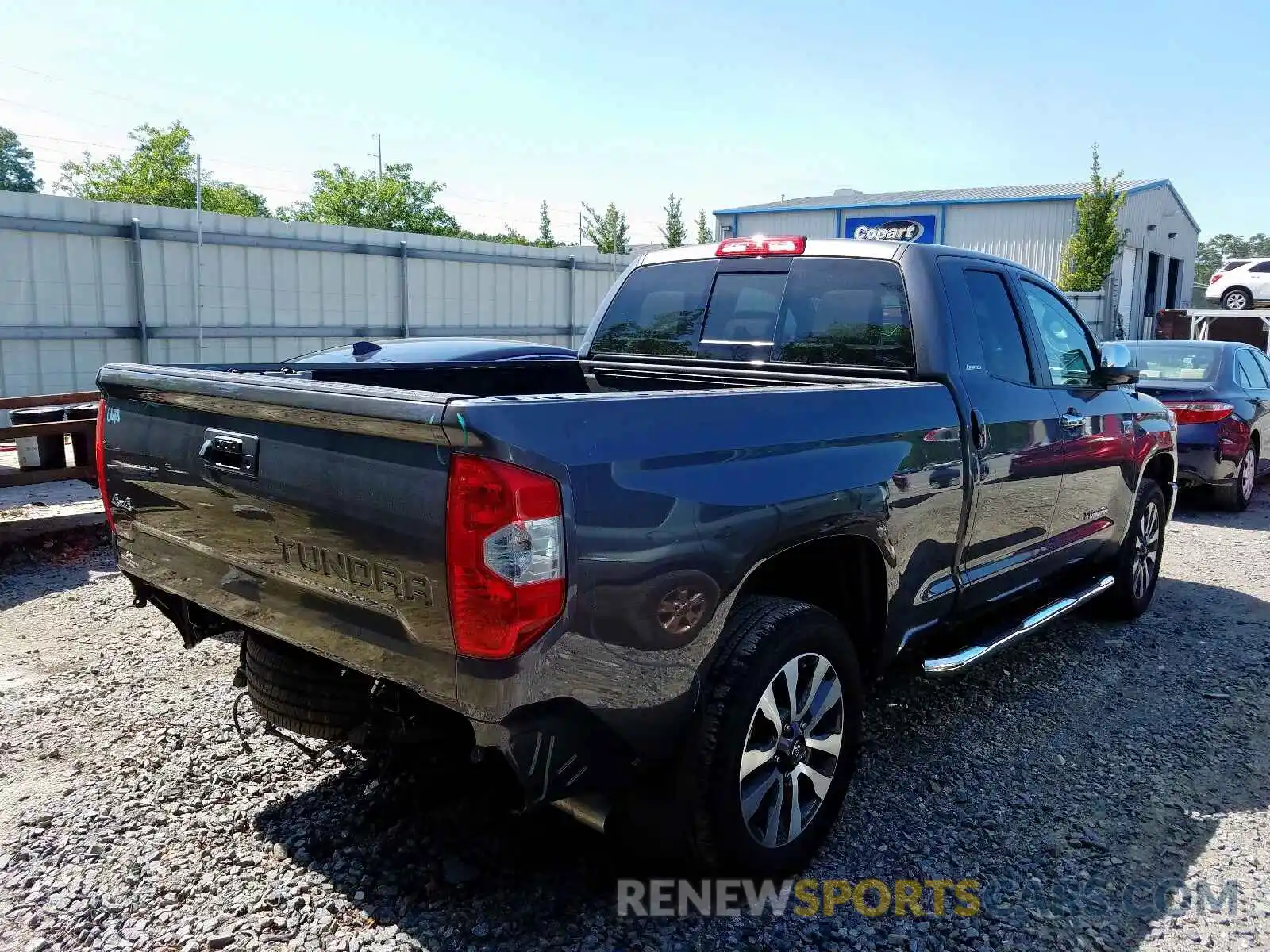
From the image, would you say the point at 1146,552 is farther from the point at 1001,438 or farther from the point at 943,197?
the point at 943,197

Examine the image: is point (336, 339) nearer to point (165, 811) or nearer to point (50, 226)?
point (50, 226)

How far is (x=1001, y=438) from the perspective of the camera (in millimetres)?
3898

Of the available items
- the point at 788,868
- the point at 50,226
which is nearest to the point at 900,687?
the point at 788,868

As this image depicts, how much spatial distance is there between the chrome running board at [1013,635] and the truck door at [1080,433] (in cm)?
19

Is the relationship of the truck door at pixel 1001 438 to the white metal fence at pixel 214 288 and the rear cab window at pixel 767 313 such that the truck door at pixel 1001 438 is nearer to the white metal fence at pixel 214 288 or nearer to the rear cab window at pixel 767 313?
the rear cab window at pixel 767 313

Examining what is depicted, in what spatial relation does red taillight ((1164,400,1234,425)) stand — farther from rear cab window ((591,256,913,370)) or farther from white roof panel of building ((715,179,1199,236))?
white roof panel of building ((715,179,1199,236))

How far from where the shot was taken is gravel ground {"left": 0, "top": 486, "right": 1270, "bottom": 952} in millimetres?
2711

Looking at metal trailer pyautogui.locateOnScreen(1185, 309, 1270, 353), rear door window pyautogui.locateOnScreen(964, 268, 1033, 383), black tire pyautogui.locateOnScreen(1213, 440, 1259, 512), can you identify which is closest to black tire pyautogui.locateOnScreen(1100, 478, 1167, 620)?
rear door window pyautogui.locateOnScreen(964, 268, 1033, 383)

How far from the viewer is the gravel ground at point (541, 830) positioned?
2711mm

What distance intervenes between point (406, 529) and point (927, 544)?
2.02 m

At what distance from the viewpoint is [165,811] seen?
128 inches

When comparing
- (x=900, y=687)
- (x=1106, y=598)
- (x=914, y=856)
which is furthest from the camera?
(x=1106, y=598)

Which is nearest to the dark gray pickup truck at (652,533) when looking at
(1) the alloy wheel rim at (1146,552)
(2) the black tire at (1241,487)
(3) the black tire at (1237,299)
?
(1) the alloy wheel rim at (1146,552)

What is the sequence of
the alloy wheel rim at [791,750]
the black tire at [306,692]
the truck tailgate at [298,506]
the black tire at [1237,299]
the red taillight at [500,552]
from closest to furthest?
1. the red taillight at [500,552]
2. the truck tailgate at [298,506]
3. the black tire at [306,692]
4. the alloy wheel rim at [791,750]
5. the black tire at [1237,299]
